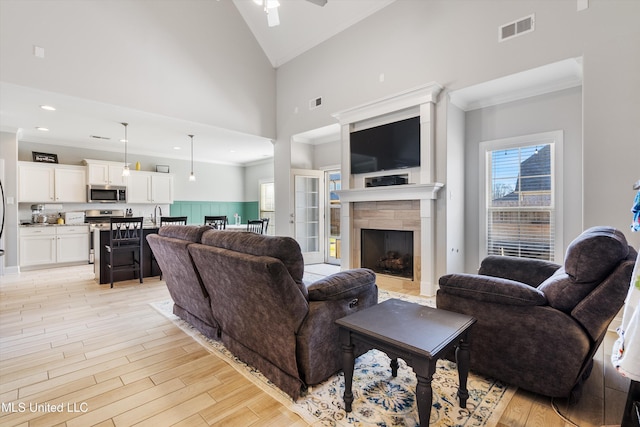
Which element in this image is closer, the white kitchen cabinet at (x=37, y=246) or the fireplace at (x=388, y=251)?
the fireplace at (x=388, y=251)

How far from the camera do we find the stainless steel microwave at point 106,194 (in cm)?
684

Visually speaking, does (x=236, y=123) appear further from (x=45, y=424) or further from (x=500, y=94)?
(x=45, y=424)

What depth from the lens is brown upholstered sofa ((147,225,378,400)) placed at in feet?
5.70

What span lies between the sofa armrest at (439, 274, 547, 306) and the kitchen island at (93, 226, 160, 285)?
5.04m

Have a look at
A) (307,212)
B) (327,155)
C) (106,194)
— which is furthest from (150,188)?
(327,155)

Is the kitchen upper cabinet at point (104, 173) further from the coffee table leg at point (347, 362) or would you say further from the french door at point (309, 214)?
the coffee table leg at point (347, 362)

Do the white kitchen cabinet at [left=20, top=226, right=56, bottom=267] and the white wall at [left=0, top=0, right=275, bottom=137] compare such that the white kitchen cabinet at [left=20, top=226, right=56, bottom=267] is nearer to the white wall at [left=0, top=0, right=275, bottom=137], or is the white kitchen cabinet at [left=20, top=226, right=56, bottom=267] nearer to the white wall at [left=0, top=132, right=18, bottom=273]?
the white wall at [left=0, top=132, right=18, bottom=273]

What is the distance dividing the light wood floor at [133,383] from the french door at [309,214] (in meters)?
3.41

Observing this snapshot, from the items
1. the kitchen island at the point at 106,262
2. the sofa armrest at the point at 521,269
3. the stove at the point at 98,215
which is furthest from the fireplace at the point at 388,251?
the stove at the point at 98,215

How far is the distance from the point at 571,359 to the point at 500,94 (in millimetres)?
3526

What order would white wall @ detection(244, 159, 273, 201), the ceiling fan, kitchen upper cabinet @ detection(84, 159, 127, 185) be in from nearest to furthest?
the ceiling fan → kitchen upper cabinet @ detection(84, 159, 127, 185) → white wall @ detection(244, 159, 273, 201)

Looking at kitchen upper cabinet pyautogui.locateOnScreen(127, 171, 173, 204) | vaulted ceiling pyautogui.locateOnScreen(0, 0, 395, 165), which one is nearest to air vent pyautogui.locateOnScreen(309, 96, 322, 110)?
vaulted ceiling pyautogui.locateOnScreen(0, 0, 395, 165)

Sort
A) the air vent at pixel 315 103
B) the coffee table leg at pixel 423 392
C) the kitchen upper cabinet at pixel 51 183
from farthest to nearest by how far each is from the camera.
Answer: the kitchen upper cabinet at pixel 51 183 < the air vent at pixel 315 103 < the coffee table leg at pixel 423 392

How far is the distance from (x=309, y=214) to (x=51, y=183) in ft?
18.2
